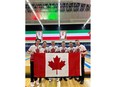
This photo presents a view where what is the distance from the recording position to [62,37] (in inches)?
381

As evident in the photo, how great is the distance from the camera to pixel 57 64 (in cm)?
531

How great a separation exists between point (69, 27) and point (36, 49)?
259 inches

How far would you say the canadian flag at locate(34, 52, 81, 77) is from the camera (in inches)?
206

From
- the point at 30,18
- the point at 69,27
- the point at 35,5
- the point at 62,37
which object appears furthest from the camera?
the point at 69,27

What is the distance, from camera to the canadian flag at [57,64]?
5.23 m

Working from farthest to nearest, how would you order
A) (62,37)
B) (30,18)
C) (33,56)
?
1. (30,18)
2. (62,37)
3. (33,56)
